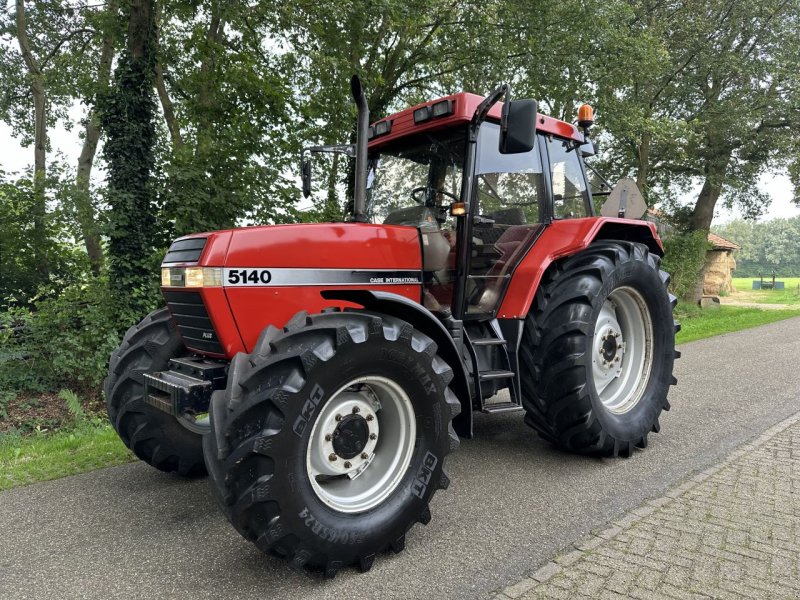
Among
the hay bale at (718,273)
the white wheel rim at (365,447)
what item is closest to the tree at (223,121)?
the white wheel rim at (365,447)

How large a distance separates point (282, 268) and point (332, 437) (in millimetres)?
888

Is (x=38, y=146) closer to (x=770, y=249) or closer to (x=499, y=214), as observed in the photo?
(x=499, y=214)

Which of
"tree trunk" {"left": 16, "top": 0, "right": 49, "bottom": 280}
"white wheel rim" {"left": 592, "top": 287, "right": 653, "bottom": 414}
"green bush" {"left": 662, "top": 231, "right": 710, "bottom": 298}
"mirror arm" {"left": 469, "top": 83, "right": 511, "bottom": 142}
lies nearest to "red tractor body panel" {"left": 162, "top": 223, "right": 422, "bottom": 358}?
"mirror arm" {"left": 469, "top": 83, "right": 511, "bottom": 142}

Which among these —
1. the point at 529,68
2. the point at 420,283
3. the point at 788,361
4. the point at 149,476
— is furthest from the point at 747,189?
the point at 149,476

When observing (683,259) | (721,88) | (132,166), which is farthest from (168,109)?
(721,88)

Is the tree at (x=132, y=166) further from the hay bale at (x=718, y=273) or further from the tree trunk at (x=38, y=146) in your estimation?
the hay bale at (x=718, y=273)

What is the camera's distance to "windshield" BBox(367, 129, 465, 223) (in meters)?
3.76

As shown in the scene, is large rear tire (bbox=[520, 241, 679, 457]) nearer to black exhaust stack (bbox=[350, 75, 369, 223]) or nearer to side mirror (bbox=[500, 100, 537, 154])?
side mirror (bbox=[500, 100, 537, 154])

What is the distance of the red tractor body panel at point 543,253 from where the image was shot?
385 centimetres

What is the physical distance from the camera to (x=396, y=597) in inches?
93.7

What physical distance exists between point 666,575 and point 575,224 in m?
2.37

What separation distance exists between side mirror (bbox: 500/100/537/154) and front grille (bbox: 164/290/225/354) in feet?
6.07

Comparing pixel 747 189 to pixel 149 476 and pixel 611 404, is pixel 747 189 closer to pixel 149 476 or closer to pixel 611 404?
pixel 611 404

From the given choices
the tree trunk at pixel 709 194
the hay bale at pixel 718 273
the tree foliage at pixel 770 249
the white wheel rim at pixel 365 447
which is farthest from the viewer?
the tree foliage at pixel 770 249
